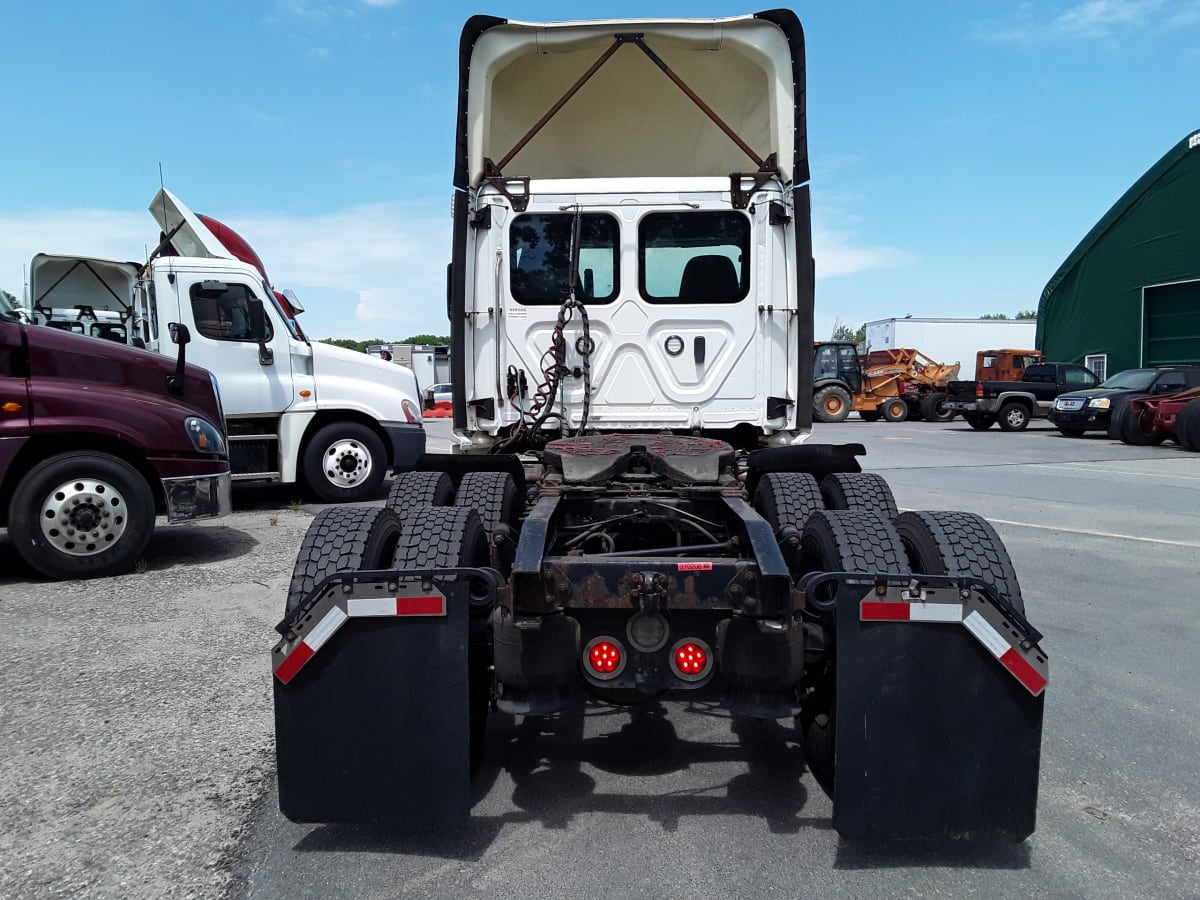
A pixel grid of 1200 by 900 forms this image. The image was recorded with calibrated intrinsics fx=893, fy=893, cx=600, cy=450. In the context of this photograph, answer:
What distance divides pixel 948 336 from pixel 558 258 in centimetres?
3955

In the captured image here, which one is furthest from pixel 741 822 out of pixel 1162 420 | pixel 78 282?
pixel 1162 420

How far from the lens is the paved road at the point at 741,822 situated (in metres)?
2.71

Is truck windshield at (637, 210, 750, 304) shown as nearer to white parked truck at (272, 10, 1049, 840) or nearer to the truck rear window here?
white parked truck at (272, 10, 1049, 840)

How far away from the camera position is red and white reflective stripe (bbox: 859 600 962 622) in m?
2.66

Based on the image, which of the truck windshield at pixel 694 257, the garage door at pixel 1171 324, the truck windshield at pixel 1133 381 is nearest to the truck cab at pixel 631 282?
the truck windshield at pixel 694 257

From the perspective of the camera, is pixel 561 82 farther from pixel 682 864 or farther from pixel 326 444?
pixel 326 444

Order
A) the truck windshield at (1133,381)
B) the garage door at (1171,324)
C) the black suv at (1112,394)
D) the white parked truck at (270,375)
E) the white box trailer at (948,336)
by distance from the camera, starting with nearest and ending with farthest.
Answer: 1. the white parked truck at (270,375)
2. the black suv at (1112,394)
3. the truck windshield at (1133,381)
4. the garage door at (1171,324)
5. the white box trailer at (948,336)

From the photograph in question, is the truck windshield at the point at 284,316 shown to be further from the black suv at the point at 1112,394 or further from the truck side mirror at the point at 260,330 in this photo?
the black suv at the point at 1112,394

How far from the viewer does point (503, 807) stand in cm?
319

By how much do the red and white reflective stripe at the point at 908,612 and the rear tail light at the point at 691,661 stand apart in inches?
21.3

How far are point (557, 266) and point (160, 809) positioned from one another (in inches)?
141

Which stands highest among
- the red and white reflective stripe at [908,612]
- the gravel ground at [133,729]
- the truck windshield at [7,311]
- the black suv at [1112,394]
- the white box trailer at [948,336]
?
the white box trailer at [948,336]

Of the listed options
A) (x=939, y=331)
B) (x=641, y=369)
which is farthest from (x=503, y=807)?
(x=939, y=331)

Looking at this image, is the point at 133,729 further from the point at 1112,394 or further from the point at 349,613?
the point at 1112,394
